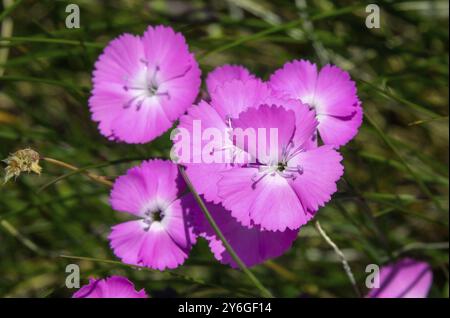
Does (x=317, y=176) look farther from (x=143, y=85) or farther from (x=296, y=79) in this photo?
(x=143, y=85)

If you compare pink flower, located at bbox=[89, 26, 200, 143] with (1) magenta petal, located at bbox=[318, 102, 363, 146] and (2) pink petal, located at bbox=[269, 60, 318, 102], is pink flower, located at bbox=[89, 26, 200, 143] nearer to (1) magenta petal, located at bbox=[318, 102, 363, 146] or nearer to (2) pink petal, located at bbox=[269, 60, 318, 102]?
(2) pink petal, located at bbox=[269, 60, 318, 102]

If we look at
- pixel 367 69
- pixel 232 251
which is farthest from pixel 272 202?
pixel 367 69

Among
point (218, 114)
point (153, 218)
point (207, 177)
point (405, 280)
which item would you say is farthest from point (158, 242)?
point (405, 280)

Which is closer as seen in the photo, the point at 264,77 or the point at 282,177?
the point at 282,177

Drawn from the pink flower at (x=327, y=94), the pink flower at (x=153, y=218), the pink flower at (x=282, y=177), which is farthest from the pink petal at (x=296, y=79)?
the pink flower at (x=153, y=218)

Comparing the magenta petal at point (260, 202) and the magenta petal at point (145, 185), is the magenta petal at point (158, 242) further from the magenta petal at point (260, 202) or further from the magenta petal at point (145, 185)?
the magenta petal at point (260, 202)

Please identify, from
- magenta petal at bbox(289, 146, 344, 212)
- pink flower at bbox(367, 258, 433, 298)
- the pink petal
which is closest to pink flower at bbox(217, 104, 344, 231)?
magenta petal at bbox(289, 146, 344, 212)
